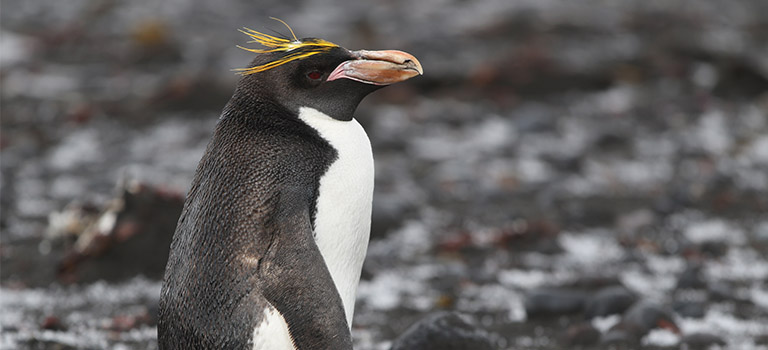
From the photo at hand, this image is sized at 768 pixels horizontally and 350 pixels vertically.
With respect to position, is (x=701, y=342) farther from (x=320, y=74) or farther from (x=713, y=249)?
(x=320, y=74)

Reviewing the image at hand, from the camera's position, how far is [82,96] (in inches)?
408

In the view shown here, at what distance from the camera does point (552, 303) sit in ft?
17.6

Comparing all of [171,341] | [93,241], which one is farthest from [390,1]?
[171,341]

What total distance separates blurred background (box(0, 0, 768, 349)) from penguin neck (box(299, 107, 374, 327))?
1.35m

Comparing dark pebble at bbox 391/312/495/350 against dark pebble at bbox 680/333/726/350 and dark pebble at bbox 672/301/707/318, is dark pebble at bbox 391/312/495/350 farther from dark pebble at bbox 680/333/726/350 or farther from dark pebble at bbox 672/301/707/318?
dark pebble at bbox 672/301/707/318

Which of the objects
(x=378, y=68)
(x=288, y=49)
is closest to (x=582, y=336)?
(x=378, y=68)

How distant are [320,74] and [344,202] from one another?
0.51 m

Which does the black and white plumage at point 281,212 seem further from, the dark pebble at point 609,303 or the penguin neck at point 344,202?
the dark pebble at point 609,303

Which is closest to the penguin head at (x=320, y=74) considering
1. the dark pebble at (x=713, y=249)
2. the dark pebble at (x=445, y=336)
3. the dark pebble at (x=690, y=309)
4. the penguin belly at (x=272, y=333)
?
the penguin belly at (x=272, y=333)

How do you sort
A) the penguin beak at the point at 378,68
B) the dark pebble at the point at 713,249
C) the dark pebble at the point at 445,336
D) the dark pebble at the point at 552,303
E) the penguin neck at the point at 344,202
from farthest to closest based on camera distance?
the dark pebble at the point at 713,249 → the dark pebble at the point at 552,303 → the dark pebble at the point at 445,336 → the penguin beak at the point at 378,68 → the penguin neck at the point at 344,202

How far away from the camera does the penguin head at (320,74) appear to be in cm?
357

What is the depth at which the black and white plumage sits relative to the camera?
128 inches

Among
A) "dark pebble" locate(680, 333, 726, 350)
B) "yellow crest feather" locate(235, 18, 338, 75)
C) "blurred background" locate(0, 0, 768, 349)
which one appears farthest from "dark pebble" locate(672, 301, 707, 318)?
"yellow crest feather" locate(235, 18, 338, 75)

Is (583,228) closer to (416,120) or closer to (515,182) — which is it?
(515,182)
